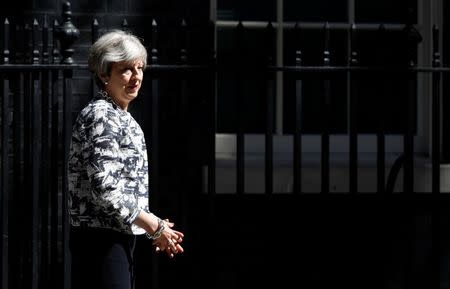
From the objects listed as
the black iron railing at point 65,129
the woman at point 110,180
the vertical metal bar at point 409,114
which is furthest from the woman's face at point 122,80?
the vertical metal bar at point 409,114

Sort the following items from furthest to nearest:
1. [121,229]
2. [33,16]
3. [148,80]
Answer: [33,16] < [148,80] < [121,229]

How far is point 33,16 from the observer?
6.33 meters

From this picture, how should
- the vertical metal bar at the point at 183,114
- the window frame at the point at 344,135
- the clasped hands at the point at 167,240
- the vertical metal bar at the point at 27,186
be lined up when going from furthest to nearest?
the window frame at the point at 344,135
the vertical metal bar at the point at 27,186
the vertical metal bar at the point at 183,114
the clasped hands at the point at 167,240

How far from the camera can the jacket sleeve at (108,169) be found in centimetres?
420

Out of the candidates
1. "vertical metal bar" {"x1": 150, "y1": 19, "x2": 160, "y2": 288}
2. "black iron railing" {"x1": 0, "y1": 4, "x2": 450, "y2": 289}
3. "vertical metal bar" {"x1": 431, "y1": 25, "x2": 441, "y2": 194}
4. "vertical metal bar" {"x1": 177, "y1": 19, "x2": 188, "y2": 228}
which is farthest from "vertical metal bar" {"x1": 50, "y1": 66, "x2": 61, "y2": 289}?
"vertical metal bar" {"x1": 431, "y1": 25, "x2": 441, "y2": 194}

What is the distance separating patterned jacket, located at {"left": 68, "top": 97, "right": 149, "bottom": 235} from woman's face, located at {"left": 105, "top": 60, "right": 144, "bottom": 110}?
52 millimetres

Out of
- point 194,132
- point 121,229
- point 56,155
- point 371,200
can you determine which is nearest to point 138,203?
point 121,229

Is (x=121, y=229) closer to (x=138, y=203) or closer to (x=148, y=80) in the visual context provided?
(x=138, y=203)

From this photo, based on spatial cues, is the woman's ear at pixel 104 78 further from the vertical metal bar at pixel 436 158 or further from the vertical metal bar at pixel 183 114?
the vertical metal bar at pixel 436 158

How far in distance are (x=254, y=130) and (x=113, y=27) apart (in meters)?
1.12

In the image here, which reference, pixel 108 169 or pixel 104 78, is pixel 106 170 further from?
pixel 104 78

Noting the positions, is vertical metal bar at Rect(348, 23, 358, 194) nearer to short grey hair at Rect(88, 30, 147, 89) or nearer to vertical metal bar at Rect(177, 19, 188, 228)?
vertical metal bar at Rect(177, 19, 188, 228)

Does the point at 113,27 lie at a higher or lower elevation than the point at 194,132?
higher

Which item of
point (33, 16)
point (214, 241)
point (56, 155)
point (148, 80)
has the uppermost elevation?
point (33, 16)
